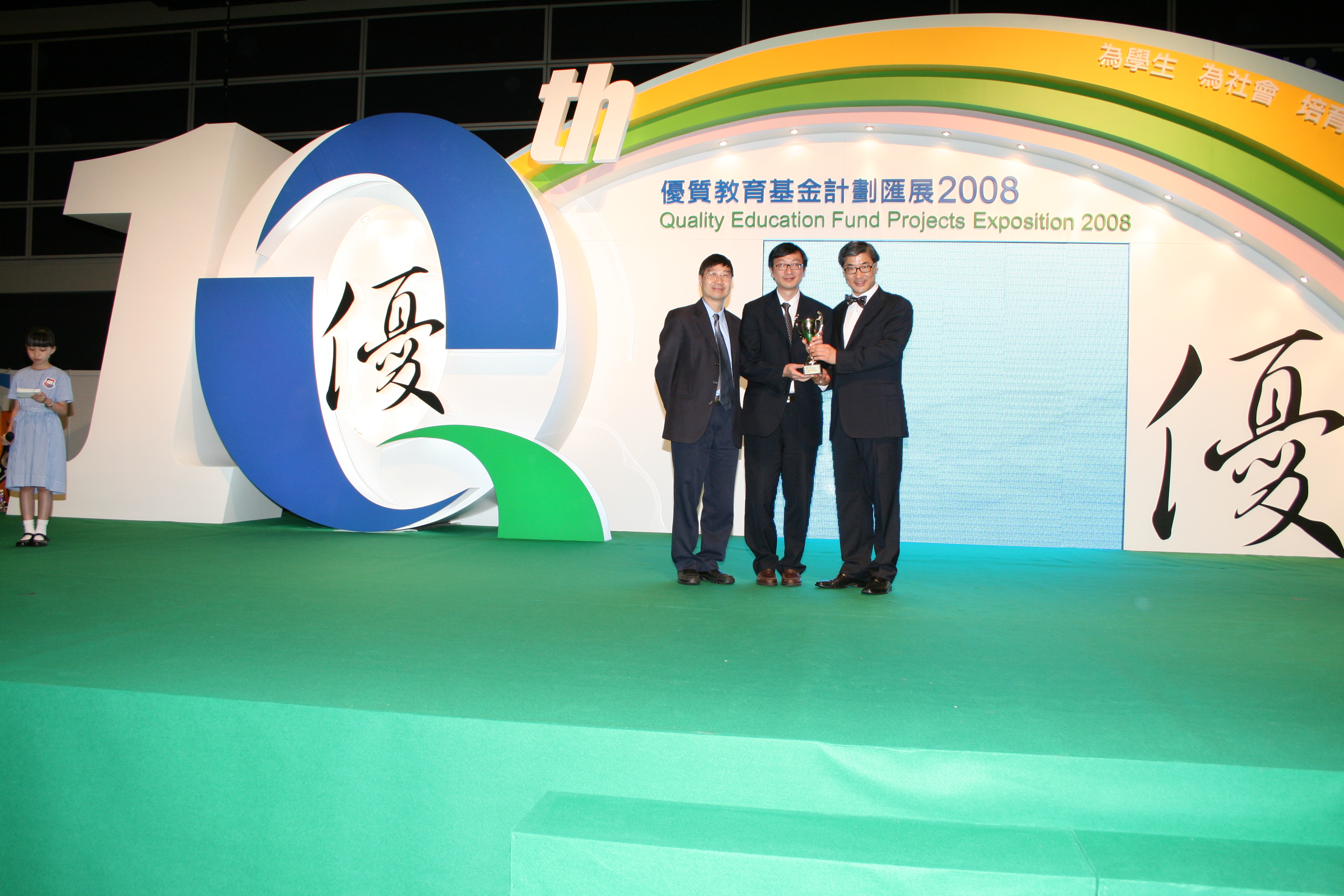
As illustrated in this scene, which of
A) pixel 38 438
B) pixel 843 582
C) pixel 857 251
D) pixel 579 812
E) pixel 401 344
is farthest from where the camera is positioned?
pixel 401 344

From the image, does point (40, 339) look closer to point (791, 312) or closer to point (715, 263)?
point (715, 263)

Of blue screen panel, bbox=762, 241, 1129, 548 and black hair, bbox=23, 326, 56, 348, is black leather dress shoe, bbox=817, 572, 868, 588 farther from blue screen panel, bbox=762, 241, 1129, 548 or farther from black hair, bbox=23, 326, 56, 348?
black hair, bbox=23, 326, 56, 348

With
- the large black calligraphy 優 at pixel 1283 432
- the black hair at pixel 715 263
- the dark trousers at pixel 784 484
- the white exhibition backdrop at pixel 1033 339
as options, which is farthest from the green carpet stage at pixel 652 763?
the large black calligraphy 優 at pixel 1283 432

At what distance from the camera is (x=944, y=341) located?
5.35 metres

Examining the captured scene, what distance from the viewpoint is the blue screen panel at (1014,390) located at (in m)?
5.24

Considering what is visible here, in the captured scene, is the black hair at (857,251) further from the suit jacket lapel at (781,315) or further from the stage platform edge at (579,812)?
the stage platform edge at (579,812)

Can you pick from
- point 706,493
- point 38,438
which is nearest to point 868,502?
point 706,493

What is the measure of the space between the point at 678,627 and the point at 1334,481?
4778mm

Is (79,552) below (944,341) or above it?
below

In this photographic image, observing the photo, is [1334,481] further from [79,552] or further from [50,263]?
[50,263]

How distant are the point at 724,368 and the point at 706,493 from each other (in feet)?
1.84

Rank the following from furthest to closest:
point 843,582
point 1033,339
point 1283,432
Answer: point 1033,339 → point 1283,432 → point 843,582

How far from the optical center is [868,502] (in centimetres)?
340

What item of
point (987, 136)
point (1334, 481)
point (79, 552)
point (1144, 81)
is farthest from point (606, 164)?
point (1334, 481)
